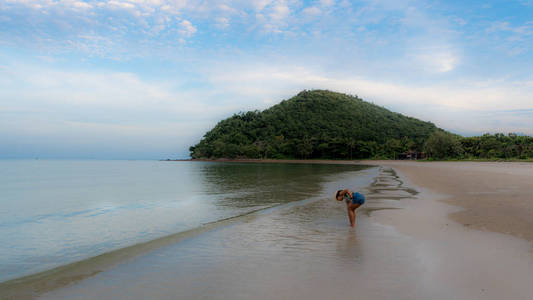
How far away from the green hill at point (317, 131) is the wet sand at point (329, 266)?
355 feet

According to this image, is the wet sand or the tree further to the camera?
the tree

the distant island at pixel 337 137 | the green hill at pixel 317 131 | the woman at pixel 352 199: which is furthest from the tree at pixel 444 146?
the woman at pixel 352 199

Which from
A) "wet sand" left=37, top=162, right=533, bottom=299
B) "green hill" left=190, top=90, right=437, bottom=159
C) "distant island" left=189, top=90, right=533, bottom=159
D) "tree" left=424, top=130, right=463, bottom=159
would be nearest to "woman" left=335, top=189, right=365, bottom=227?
"wet sand" left=37, top=162, right=533, bottom=299

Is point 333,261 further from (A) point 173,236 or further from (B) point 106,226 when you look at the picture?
(B) point 106,226

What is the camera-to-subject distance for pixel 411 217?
10.1 m

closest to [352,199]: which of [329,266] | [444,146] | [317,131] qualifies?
[329,266]

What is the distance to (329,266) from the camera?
219 inches

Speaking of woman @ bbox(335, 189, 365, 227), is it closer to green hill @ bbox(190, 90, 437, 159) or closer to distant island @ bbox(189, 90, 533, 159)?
distant island @ bbox(189, 90, 533, 159)

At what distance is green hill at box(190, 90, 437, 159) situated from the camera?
115m

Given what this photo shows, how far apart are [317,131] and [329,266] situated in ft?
456

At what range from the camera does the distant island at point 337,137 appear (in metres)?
84.9

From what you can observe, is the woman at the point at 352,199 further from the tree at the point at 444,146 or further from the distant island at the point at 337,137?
the tree at the point at 444,146

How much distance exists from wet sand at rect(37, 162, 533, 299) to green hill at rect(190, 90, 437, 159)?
4254 inches

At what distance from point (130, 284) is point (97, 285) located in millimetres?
572
